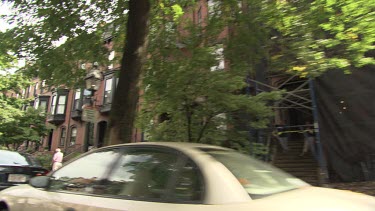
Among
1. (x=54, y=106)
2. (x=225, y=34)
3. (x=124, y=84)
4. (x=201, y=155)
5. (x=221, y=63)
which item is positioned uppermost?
(x=54, y=106)

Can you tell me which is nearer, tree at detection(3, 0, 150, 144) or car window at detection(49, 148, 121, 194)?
car window at detection(49, 148, 121, 194)

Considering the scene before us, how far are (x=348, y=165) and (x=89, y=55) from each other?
7.63 meters

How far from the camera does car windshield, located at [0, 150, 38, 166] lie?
8.47 metres

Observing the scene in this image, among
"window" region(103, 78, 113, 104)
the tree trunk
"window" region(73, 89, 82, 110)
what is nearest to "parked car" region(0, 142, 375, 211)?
the tree trunk

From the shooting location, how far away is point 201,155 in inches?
122

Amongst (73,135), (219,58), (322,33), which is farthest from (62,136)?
(322,33)

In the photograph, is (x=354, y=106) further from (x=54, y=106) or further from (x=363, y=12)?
(x=54, y=106)

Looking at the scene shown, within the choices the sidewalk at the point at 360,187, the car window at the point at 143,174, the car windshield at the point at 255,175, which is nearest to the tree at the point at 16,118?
the sidewalk at the point at 360,187

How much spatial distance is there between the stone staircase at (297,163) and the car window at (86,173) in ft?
25.8

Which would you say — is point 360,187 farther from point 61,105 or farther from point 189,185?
point 61,105

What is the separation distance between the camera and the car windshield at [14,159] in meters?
8.47

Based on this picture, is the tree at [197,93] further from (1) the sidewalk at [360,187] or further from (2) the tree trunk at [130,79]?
(1) the sidewalk at [360,187]

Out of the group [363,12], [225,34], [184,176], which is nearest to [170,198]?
[184,176]

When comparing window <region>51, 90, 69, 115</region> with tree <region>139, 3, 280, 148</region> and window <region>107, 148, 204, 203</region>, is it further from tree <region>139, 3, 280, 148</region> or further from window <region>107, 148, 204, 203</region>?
window <region>107, 148, 204, 203</region>
